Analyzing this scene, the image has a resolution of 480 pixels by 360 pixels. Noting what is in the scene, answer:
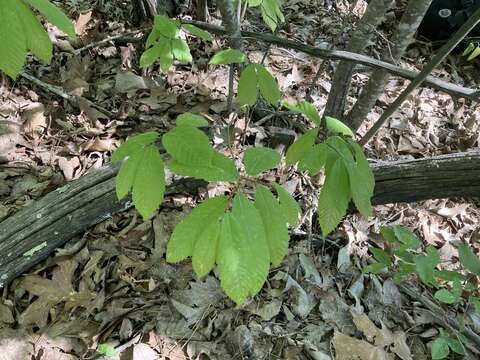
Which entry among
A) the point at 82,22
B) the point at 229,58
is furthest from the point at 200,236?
the point at 82,22

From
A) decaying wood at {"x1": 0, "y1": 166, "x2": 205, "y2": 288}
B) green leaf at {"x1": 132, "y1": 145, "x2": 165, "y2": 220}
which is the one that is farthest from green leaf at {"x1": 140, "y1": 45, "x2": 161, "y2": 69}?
green leaf at {"x1": 132, "y1": 145, "x2": 165, "y2": 220}

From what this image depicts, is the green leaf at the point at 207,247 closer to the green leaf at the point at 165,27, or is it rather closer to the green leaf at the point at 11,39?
the green leaf at the point at 11,39

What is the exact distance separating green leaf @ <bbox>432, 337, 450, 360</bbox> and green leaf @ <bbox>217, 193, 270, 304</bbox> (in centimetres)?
119

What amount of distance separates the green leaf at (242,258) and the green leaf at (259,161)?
23 cm

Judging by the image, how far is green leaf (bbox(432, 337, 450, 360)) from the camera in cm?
165

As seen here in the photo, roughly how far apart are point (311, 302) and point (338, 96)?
1.14 m

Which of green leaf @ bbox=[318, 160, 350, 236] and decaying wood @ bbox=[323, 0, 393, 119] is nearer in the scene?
green leaf @ bbox=[318, 160, 350, 236]

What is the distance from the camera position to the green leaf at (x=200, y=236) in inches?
35.4

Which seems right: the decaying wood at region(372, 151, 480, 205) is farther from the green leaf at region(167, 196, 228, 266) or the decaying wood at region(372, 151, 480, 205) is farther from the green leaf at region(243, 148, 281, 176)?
the green leaf at region(167, 196, 228, 266)

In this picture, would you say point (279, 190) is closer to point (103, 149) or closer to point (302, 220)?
point (302, 220)

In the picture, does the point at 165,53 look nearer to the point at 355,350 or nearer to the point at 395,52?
the point at 395,52

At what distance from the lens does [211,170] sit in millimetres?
995

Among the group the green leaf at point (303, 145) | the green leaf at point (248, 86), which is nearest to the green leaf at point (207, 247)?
the green leaf at point (303, 145)

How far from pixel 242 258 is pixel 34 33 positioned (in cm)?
66
